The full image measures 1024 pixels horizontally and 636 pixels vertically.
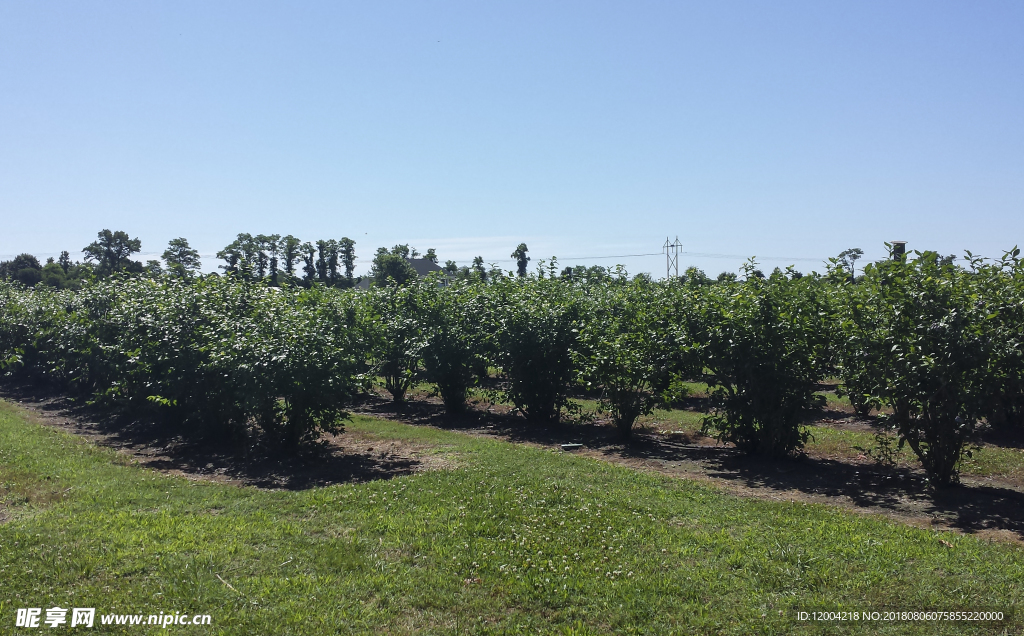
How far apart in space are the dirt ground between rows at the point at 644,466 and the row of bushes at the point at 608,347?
0.42 m

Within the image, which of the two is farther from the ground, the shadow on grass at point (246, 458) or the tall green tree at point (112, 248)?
the tall green tree at point (112, 248)

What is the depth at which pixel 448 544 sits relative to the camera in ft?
18.6

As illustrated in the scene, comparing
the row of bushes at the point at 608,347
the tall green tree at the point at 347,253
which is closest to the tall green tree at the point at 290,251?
the tall green tree at the point at 347,253

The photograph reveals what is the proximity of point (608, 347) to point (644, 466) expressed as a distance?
2.23 meters

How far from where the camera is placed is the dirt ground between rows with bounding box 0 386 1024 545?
6964 millimetres

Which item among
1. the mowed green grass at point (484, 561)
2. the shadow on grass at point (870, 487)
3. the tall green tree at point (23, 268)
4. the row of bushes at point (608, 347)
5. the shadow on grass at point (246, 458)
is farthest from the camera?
the tall green tree at point (23, 268)

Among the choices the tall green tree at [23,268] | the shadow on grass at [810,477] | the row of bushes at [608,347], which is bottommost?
the shadow on grass at [810,477]

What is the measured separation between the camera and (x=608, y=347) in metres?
10.9

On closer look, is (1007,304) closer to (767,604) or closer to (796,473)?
(796,473)

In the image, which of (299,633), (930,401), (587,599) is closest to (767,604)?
(587,599)

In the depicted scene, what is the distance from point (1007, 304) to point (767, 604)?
15.4 ft

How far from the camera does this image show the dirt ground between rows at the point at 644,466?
6.96 meters

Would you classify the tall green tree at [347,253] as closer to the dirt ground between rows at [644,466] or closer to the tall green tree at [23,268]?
the tall green tree at [23,268]

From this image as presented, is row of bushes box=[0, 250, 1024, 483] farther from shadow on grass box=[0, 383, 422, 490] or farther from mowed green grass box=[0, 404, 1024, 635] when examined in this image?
mowed green grass box=[0, 404, 1024, 635]
